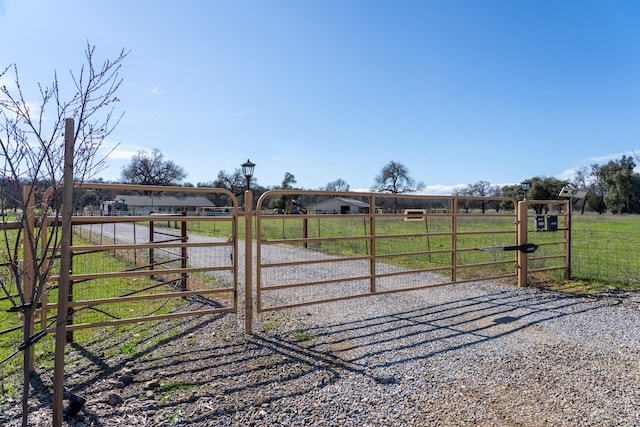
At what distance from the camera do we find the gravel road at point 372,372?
255cm

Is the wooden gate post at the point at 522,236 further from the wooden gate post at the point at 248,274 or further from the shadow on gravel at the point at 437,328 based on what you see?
the wooden gate post at the point at 248,274

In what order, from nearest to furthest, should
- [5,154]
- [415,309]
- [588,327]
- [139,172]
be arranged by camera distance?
1. [5,154]
2. [588,327]
3. [415,309]
4. [139,172]

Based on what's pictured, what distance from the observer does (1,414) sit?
249cm

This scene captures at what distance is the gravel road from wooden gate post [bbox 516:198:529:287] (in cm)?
162

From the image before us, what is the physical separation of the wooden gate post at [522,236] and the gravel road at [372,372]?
1.62 meters

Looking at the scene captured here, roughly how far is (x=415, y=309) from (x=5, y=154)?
184 inches

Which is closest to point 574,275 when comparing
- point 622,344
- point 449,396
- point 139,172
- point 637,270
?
point 637,270

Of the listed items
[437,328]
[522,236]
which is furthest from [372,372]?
[522,236]

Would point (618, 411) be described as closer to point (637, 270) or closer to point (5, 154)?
point (5, 154)

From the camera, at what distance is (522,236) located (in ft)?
21.4

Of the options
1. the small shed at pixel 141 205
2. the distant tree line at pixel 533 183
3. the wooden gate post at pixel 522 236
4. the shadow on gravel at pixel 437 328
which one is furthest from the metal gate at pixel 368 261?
the distant tree line at pixel 533 183

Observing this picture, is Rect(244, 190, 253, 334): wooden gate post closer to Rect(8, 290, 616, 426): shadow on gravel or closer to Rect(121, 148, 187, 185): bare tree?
Rect(8, 290, 616, 426): shadow on gravel

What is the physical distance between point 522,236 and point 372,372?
4.62 m

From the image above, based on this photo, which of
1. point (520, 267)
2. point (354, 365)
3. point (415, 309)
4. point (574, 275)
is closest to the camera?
point (354, 365)
